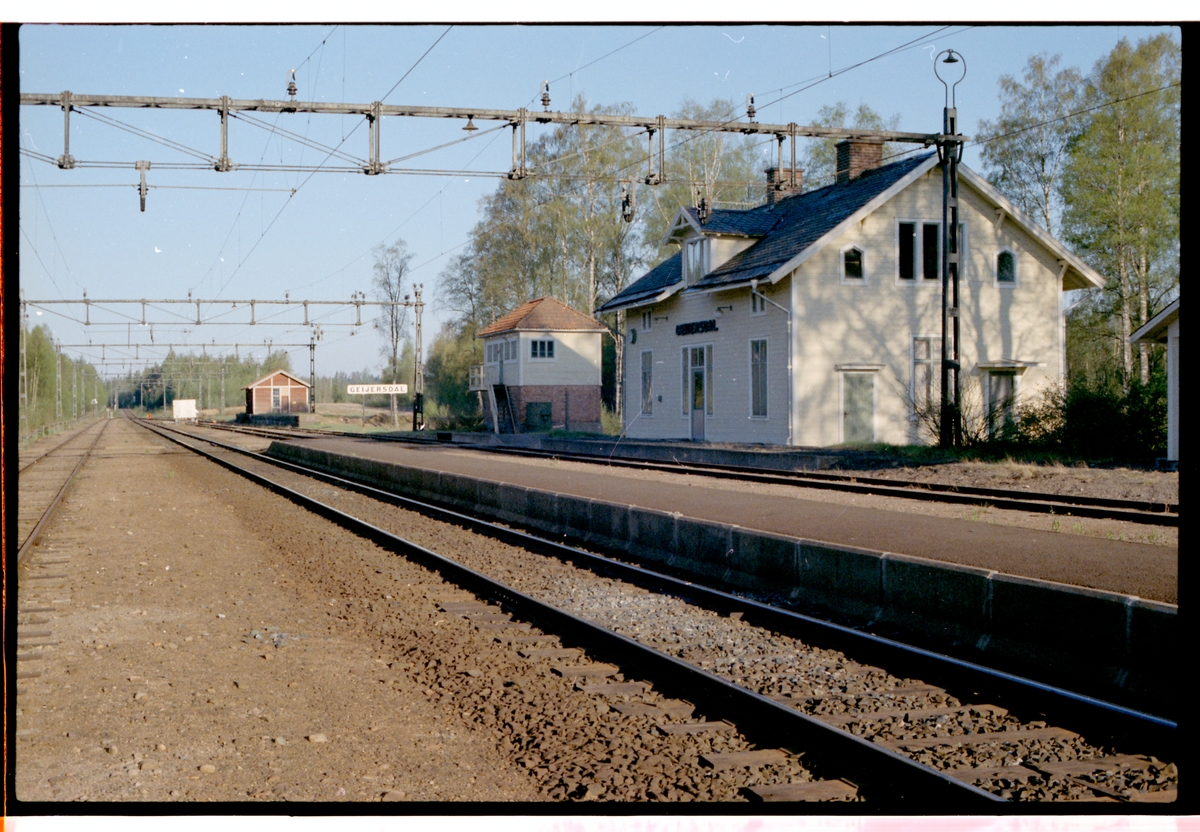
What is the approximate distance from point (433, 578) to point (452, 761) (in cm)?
564

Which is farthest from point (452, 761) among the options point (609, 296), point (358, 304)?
point (358, 304)

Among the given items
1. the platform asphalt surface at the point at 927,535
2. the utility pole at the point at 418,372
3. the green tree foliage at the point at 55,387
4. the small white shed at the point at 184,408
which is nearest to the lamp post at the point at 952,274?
the platform asphalt surface at the point at 927,535

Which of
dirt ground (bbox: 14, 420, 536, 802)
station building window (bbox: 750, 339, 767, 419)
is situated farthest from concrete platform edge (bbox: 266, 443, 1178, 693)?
station building window (bbox: 750, 339, 767, 419)

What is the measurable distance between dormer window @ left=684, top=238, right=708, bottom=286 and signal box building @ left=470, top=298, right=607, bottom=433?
551 centimetres

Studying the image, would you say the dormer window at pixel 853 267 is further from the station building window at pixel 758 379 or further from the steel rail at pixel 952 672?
the steel rail at pixel 952 672

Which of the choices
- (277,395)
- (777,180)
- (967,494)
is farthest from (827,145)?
(277,395)

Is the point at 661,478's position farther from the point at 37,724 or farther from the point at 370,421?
the point at 370,421

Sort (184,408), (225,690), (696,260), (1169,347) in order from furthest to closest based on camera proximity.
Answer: (184,408) → (696,260) → (1169,347) → (225,690)

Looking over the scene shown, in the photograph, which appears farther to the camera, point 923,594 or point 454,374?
point 454,374

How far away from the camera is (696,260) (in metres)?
33.3

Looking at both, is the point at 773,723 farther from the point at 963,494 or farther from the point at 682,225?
the point at 682,225

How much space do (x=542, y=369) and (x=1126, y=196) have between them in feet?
70.1

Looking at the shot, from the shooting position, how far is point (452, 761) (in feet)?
16.5

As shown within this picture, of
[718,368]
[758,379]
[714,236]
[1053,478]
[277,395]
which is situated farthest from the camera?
[277,395]
